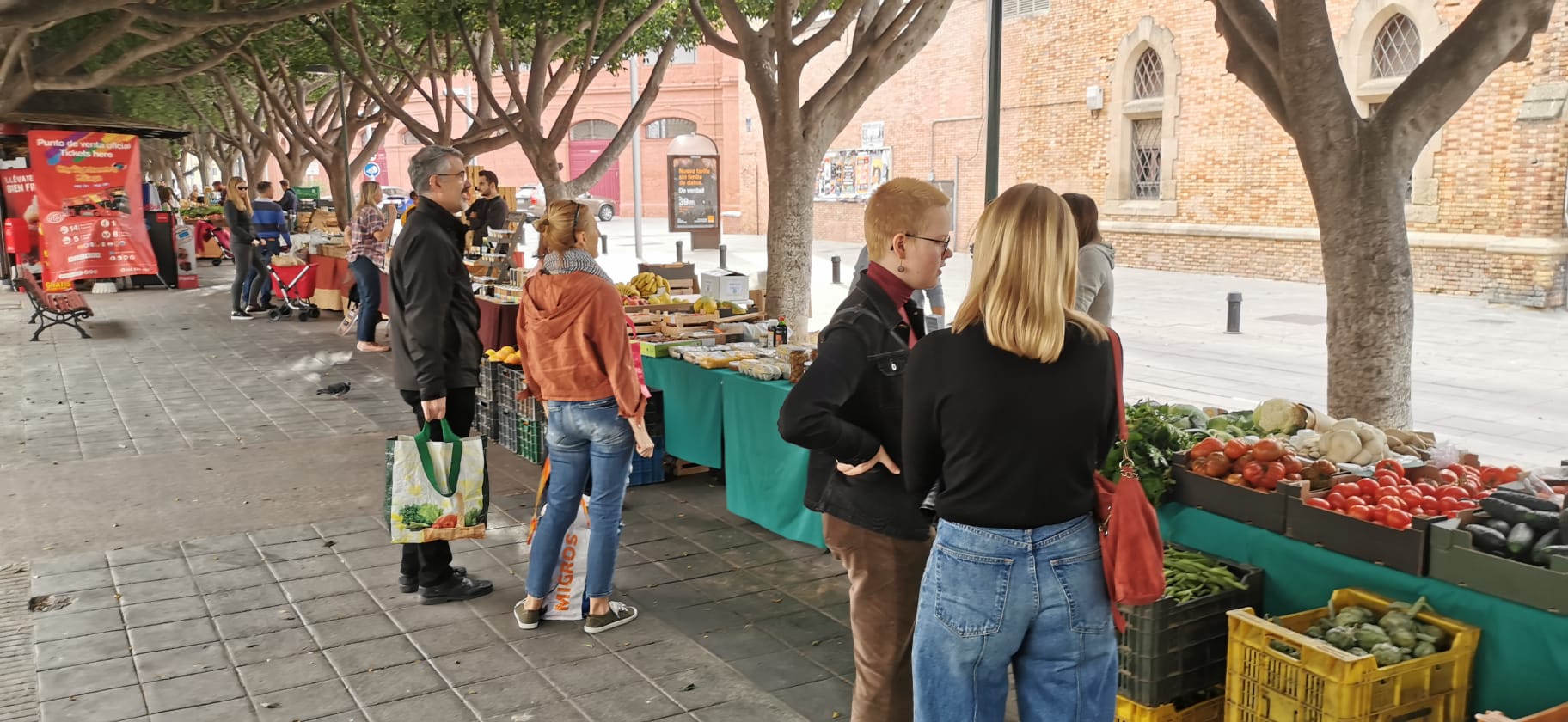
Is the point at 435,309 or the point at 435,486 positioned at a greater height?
the point at 435,309

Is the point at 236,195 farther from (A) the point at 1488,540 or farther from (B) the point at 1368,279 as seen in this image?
(A) the point at 1488,540

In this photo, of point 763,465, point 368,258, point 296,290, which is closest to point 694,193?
point 296,290

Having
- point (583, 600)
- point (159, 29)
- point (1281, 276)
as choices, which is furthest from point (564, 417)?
point (1281, 276)

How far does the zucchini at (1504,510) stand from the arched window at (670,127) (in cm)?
4723

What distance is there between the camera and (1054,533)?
269cm

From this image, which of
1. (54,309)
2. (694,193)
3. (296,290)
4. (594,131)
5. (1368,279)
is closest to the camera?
(1368,279)

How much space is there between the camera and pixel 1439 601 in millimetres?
3738

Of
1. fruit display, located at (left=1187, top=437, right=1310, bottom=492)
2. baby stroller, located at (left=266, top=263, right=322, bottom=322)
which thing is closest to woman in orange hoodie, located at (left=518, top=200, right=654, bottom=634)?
fruit display, located at (left=1187, top=437, right=1310, bottom=492)

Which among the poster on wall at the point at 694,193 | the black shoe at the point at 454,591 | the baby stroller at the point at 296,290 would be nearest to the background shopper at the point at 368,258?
the baby stroller at the point at 296,290

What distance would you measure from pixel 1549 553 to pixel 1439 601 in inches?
15.8

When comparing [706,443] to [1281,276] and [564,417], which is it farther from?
[1281,276]

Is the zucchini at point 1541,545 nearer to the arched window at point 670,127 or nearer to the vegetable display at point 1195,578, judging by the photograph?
the vegetable display at point 1195,578

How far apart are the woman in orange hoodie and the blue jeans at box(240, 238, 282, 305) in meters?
14.2

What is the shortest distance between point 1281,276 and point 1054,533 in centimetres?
2149
